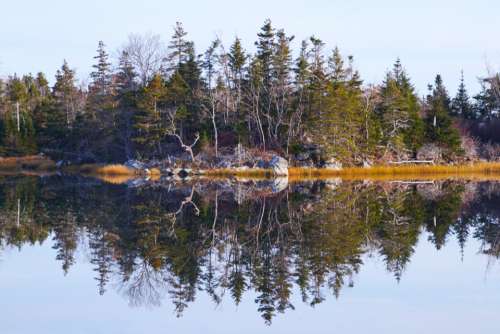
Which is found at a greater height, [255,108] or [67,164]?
[255,108]

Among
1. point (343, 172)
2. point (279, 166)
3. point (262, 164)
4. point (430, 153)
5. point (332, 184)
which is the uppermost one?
point (430, 153)

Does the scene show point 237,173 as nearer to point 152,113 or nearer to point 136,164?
point 152,113

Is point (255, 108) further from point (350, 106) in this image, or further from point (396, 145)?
point (396, 145)

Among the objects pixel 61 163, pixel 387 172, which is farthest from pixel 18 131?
pixel 387 172

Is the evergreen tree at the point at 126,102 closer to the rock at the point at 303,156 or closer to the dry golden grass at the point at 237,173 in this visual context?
the dry golden grass at the point at 237,173

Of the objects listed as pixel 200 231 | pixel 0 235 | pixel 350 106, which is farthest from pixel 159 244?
pixel 350 106

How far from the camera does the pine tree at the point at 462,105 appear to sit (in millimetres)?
73062

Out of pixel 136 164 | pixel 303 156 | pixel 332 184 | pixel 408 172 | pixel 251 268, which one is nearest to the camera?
pixel 251 268

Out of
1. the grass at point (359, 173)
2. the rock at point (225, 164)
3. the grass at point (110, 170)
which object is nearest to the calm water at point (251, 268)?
the grass at point (359, 173)

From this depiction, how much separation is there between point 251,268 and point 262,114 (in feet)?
140

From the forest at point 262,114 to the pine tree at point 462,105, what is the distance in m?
6.43

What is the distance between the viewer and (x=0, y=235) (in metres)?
20.4

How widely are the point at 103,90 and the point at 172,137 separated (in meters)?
10.1

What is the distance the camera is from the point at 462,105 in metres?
74.2
